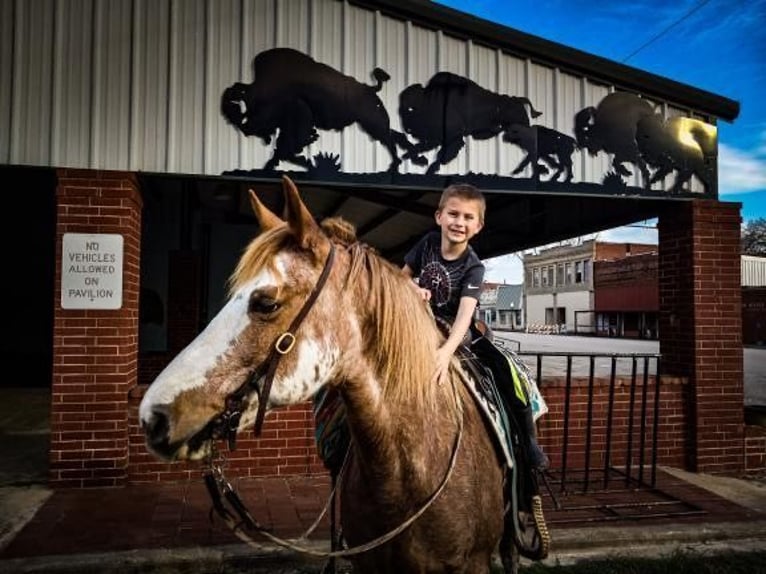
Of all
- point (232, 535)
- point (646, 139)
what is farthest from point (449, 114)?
point (232, 535)

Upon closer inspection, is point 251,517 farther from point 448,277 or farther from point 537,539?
point 537,539

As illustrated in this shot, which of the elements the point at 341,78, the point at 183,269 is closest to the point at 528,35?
the point at 341,78

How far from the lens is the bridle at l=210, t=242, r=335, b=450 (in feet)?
5.23

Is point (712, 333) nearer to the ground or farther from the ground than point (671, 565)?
farther from the ground

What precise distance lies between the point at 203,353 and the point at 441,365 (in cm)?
96

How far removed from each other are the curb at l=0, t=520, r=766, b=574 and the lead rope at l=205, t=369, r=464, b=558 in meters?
1.75

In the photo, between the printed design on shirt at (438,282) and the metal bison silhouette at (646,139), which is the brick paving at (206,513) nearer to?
the printed design on shirt at (438,282)

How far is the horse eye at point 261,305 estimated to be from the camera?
168 centimetres

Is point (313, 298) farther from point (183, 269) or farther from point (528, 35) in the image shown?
point (183, 269)

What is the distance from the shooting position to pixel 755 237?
2478 inches

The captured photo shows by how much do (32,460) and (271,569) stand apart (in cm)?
373

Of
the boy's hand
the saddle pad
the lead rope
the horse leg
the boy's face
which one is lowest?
the horse leg

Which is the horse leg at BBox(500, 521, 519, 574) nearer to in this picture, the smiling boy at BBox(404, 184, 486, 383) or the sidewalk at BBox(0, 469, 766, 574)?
the smiling boy at BBox(404, 184, 486, 383)

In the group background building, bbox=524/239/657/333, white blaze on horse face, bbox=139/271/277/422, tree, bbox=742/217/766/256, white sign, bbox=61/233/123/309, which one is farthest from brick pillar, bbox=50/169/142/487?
tree, bbox=742/217/766/256
